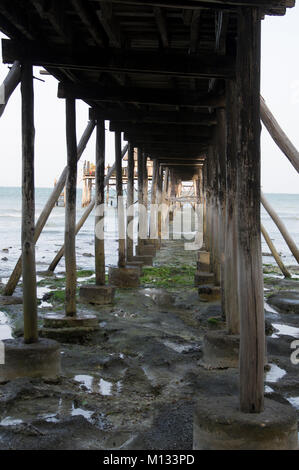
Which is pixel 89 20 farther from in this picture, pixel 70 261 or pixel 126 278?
pixel 126 278

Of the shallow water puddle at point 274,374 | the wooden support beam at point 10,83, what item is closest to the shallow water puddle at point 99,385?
the shallow water puddle at point 274,374

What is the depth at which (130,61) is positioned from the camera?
5.80 metres

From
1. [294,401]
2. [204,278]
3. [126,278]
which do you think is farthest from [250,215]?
[126,278]

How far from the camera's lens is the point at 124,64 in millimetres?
5793

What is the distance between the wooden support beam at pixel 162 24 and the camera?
5076 mm

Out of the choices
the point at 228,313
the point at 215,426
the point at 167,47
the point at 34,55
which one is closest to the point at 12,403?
the point at 215,426

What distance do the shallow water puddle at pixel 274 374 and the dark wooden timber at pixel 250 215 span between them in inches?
71.7

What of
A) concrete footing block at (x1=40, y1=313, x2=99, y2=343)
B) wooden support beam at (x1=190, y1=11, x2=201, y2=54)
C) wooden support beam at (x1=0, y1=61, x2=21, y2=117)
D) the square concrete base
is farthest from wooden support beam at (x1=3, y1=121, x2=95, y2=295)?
wooden support beam at (x1=190, y1=11, x2=201, y2=54)

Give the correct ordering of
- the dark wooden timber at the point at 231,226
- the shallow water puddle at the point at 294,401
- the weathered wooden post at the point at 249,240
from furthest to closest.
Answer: the dark wooden timber at the point at 231,226 < the shallow water puddle at the point at 294,401 < the weathered wooden post at the point at 249,240

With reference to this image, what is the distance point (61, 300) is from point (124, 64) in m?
4.92

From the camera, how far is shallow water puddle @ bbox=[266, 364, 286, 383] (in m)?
5.55

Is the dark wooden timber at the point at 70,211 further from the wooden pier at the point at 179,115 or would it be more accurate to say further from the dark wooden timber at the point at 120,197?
the dark wooden timber at the point at 120,197

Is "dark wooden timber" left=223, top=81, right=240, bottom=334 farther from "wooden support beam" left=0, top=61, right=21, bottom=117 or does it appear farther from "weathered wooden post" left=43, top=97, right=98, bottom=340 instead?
"wooden support beam" left=0, top=61, right=21, bottom=117
